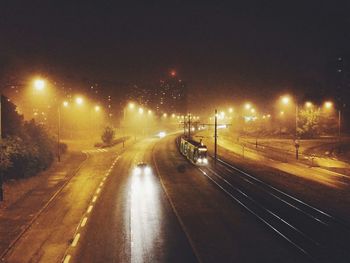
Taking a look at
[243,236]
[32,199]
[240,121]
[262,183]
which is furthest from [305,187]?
[240,121]

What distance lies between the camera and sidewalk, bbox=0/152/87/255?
68.7ft

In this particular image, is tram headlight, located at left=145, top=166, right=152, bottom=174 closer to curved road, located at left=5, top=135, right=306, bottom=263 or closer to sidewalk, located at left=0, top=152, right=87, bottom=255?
sidewalk, located at left=0, top=152, right=87, bottom=255

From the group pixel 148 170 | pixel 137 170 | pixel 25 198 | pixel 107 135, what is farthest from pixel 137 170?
pixel 107 135

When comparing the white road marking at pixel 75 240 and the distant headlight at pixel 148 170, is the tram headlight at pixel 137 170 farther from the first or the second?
the white road marking at pixel 75 240

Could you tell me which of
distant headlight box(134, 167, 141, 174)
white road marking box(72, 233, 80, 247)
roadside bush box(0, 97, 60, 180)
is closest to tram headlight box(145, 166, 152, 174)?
distant headlight box(134, 167, 141, 174)

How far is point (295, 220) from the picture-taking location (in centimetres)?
2314

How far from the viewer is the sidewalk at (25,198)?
68.7 ft

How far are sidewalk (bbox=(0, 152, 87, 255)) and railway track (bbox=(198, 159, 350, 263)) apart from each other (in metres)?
14.0

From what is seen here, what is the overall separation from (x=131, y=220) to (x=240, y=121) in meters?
116

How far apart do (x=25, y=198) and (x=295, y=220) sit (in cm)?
1946

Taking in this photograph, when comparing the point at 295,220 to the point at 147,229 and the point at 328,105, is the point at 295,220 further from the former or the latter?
the point at 328,105

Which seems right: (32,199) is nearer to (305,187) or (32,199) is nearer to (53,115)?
(305,187)

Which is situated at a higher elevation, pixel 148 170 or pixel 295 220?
pixel 148 170

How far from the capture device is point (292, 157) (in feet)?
189
